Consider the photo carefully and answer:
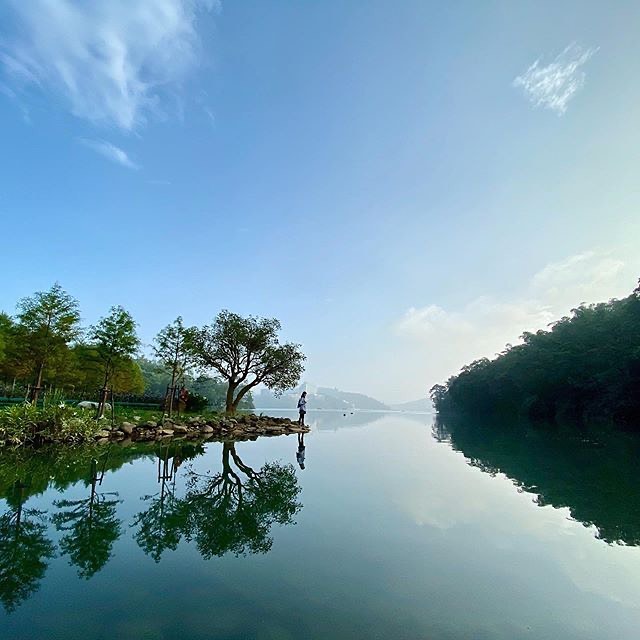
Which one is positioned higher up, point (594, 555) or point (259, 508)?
point (259, 508)

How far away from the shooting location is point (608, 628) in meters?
3.25

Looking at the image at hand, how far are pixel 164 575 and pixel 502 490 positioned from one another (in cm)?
745

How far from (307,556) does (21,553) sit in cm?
308

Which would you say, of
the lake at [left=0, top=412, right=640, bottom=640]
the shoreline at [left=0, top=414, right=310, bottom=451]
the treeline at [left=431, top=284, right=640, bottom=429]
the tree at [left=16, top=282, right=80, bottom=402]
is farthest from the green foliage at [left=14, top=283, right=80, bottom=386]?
the treeline at [left=431, top=284, right=640, bottom=429]

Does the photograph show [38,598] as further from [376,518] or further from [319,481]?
[319,481]

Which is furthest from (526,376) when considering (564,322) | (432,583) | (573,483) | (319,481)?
(432,583)

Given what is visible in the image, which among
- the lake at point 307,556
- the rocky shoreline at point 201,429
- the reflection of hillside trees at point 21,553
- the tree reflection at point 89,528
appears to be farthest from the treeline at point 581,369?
the reflection of hillside trees at point 21,553

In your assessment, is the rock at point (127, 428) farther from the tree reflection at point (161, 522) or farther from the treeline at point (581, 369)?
the treeline at point (581, 369)

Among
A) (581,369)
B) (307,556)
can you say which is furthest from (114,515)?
(581,369)

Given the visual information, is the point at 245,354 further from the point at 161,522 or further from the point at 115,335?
the point at 161,522

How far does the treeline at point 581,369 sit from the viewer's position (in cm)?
3922

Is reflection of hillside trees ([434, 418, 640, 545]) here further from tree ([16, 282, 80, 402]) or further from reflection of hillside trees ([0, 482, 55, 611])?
tree ([16, 282, 80, 402])

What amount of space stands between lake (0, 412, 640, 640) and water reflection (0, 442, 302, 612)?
0.03m

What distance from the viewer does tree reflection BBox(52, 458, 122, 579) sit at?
4.26 meters
